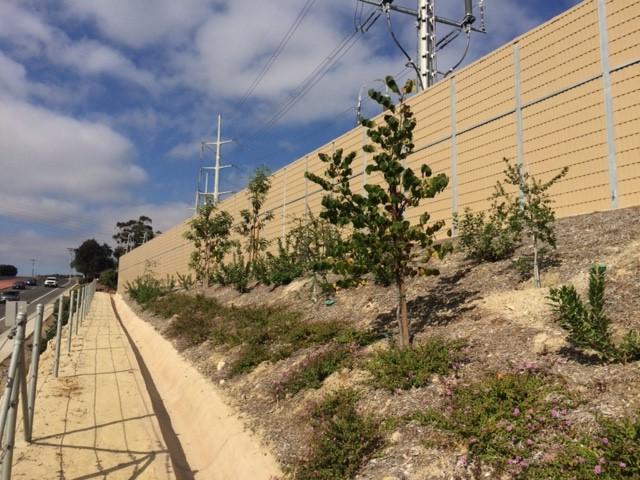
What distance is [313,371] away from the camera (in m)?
7.49

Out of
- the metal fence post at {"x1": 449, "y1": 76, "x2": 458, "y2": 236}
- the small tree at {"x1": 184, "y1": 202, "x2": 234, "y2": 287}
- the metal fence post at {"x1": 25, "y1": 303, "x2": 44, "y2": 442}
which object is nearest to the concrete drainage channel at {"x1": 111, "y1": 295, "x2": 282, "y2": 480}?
the metal fence post at {"x1": 25, "y1": 303, "x2": 44, "y2": 442}

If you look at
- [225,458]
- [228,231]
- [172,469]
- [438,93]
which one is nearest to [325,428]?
[225,458]

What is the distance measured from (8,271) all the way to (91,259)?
65.8m

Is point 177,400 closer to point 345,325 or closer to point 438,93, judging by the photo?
point 345,325

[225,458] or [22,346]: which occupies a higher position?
[22,346]

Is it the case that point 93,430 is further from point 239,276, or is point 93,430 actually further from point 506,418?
point 239,276

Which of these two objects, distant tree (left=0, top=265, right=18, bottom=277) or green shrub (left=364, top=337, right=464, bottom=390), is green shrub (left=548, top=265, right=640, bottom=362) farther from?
distant tree (left=0, top=265, right=18, bottom=277)

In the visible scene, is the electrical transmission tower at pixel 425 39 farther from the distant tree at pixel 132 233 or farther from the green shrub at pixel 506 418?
the distant tree at pixel 132 233

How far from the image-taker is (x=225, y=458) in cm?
696

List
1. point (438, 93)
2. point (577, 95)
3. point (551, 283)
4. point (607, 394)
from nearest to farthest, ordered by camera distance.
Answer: point (607, 394), point (551, 283), point (577, 95), point (438, 93)

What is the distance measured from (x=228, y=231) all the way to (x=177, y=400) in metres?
16.5

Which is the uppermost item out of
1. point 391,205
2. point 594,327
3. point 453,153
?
point 453,153

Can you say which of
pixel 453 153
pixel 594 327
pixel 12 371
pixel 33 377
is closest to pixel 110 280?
pixel 453 153

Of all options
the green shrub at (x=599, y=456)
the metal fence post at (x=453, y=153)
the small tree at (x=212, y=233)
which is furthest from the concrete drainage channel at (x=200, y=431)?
the small tree at (x=212, y=233)
